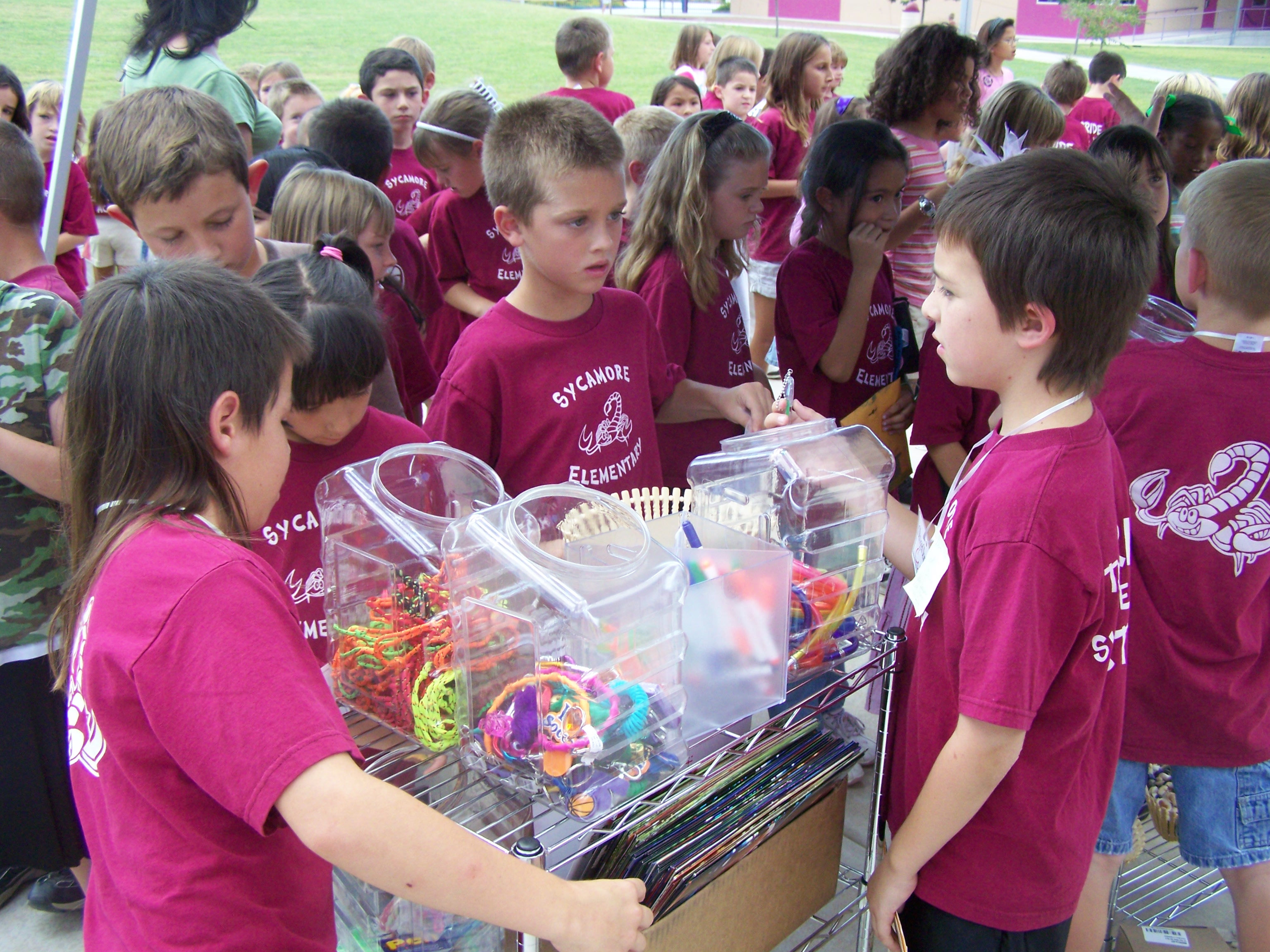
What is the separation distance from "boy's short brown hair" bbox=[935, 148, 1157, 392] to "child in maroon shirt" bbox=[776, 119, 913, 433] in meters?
1.29

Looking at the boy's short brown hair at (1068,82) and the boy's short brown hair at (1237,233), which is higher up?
the boy's short brown hair at (1068,82)

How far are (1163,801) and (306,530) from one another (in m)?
1.94

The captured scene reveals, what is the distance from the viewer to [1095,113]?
6.99m

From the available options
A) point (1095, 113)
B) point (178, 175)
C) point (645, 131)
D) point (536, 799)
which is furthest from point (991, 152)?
point (1095, 113)

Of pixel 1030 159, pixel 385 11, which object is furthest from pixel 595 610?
pixel 385 11

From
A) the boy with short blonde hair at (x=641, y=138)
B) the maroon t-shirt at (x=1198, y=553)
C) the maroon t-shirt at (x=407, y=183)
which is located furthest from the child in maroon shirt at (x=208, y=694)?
the maroon t-shirt at (x=407, y=183)

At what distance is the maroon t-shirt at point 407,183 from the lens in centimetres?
420

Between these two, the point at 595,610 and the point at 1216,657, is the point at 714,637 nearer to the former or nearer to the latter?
the point at 595,610

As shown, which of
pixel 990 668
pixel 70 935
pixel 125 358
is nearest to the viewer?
pixel 125 358

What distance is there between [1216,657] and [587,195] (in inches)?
60.2

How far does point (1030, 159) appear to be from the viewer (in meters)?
1.39

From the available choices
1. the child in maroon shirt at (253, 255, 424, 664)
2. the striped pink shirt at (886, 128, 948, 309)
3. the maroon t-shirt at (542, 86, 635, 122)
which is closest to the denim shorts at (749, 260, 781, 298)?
the maroon t-shirt at (542, 86, 635, 122)

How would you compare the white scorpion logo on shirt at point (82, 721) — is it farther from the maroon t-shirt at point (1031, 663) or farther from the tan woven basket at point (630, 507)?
the maroon t-shirt at point (1031, 663)

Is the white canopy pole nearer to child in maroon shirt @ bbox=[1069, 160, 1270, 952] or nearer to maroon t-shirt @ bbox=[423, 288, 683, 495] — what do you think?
maroon t-shirt @ bbox=[423, 288, 683, 495]
